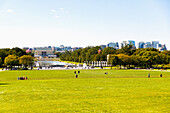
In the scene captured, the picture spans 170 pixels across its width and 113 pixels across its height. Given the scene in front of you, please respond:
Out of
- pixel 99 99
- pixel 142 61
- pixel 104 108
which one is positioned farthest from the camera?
pixel 142 61

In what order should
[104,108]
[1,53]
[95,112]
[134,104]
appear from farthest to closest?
1. [1,53]
2. [134,104]
3. [104,108]
4. [95,112]

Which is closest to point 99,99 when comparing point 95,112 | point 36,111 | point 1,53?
point 95,112

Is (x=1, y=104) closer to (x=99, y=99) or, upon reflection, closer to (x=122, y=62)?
(x=99, y=99)

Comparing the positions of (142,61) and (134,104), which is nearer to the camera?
(134,104)

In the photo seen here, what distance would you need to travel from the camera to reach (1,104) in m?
23.9

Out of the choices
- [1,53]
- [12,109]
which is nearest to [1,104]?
[12,109]

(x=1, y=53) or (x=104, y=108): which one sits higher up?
(x=1, y=53)

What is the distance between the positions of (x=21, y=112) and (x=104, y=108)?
7547 millimetres

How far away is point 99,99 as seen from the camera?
26594mm

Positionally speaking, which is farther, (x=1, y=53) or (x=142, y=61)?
(x=1, y=53)

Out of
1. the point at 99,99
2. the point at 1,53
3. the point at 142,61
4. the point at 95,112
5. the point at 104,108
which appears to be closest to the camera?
the point at 95,112

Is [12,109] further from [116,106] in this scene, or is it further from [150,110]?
[150,110]

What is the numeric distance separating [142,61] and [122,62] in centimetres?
1062

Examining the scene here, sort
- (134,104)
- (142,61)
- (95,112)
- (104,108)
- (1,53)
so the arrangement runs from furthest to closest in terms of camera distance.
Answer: (1,53) → (142,61) → (134,104) → (104,108) → (95,112)
